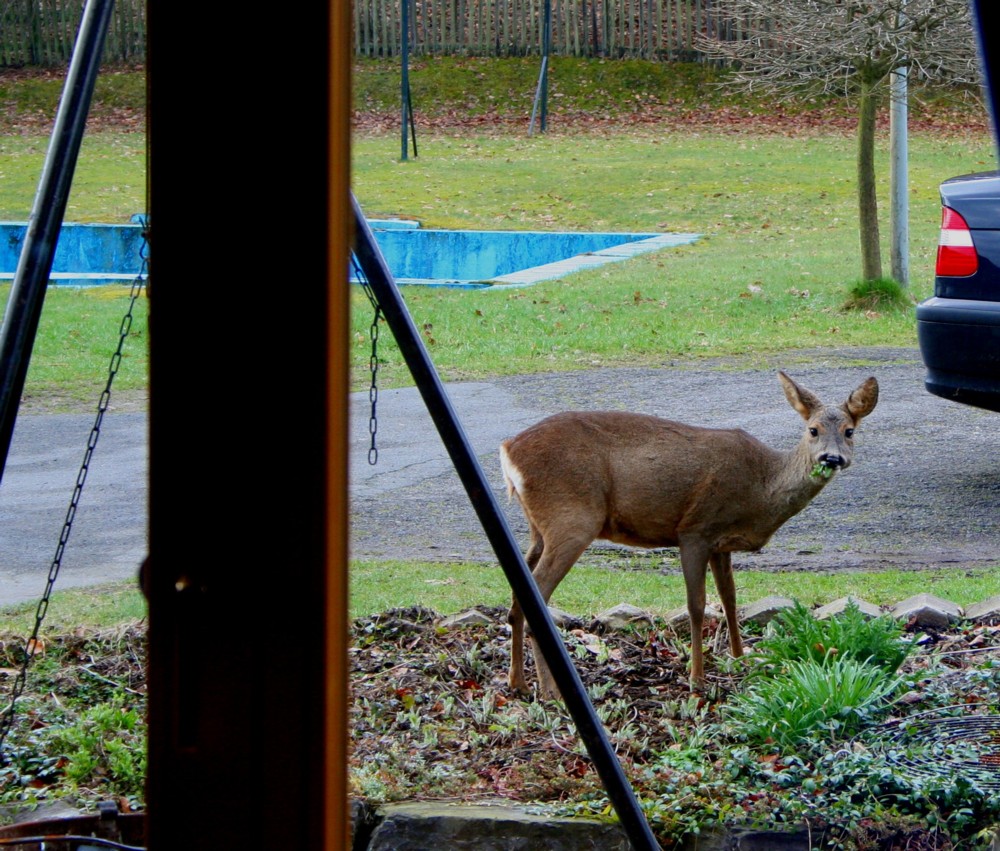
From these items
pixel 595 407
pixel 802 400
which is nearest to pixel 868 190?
pixel 595 407

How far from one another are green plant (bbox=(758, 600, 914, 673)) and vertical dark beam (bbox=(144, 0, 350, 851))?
121 inches

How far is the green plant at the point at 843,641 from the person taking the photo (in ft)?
13.1

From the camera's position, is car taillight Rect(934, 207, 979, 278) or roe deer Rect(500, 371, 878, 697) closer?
roe deer Rect(500, 371, 878, 697)

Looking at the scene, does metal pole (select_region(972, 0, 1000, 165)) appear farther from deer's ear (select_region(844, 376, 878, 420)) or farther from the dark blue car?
the dark blue car

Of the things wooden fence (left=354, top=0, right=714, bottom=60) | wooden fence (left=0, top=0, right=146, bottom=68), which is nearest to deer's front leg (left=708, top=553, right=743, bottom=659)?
wooden fence (left=0, top=0, right=146, bottom=68)

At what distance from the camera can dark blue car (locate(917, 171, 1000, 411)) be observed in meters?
6.41

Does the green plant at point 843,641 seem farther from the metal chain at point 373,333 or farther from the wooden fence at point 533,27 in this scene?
the wooden fence at point 533,27

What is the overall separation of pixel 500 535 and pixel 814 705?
1.57 m

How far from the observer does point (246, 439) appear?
105 cm

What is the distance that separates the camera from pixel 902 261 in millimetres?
12742

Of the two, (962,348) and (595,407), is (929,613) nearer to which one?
(962,348)

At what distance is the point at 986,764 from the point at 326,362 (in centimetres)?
287

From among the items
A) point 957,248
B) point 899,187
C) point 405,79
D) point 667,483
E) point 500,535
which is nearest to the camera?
point 500,535

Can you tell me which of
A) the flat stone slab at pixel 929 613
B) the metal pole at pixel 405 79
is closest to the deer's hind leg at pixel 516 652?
the flat stone slab at pixel 929 613
